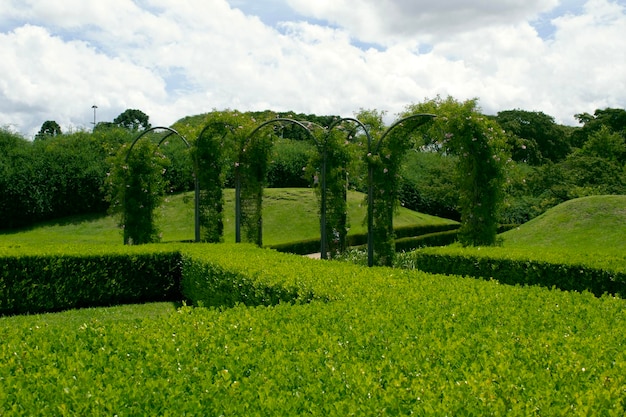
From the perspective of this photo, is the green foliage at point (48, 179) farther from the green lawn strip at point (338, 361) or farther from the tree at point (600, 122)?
the tree at point (600, 122)

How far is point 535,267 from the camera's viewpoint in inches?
384

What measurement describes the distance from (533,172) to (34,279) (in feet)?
94.0

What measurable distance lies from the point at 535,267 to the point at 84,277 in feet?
27.8

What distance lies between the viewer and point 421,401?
2889 mm

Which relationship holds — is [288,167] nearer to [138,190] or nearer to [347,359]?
[138,190]

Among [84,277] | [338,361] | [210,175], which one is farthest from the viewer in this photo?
[210,175]

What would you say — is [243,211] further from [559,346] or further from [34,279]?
[559,346]

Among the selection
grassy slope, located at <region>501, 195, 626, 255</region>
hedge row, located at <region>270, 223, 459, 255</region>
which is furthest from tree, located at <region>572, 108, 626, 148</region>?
hedge row, located at <region>270, 223, 459, 255</region>

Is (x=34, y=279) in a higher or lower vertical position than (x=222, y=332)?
lower

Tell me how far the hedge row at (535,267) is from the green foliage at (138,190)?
9.57 m

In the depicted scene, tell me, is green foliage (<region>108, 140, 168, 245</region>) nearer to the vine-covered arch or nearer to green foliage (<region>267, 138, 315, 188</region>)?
the vine-covered arch

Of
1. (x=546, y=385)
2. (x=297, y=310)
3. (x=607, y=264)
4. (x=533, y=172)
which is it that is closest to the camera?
(x=546, y=385)

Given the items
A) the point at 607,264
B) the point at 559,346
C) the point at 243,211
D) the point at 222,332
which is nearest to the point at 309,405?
the point at 222,332

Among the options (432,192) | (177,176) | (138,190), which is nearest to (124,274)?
(138,190)
